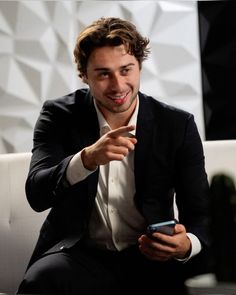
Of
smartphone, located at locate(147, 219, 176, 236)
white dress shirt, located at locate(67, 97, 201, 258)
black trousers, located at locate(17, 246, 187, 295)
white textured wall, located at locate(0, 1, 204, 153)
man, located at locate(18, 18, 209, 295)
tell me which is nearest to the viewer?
smartphone, located at locate(147, 219, 176, 236)

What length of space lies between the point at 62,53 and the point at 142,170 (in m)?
1.38

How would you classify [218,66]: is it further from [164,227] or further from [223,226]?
[223,226]

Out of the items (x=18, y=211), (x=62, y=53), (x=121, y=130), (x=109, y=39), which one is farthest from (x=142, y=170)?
(x=62, y=53)

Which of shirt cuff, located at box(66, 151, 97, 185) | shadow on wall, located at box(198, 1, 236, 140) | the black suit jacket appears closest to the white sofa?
the black suit jacket

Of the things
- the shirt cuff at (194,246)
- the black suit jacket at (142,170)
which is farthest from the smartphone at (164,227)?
the black suit jacket at (142,170)

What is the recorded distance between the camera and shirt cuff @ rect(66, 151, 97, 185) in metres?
2.13

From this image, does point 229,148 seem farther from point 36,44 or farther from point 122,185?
point 36,44

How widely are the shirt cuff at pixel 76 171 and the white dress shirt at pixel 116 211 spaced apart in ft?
0.73

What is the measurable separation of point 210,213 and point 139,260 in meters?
0.97

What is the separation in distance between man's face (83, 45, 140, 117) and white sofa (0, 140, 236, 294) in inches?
23.1

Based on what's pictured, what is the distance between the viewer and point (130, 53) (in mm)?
2369

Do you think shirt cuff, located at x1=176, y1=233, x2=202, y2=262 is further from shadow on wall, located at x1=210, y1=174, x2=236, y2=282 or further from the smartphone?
shadow on wall, located at x1=210, y1=174, x2=236, y2=282

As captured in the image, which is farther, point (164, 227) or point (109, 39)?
point (109, 39)

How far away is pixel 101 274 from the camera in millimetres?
2221
